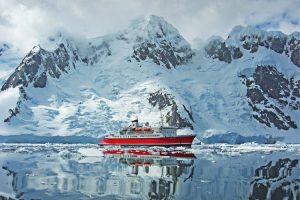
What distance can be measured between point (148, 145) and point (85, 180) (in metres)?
68.9

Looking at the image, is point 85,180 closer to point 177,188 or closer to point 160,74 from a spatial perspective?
point 177,188

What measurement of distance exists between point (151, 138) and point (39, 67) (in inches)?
3638

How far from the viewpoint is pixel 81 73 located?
646ft

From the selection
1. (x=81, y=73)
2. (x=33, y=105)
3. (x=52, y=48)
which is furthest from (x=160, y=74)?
(x=33, y=105)

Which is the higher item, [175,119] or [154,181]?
[175,119]

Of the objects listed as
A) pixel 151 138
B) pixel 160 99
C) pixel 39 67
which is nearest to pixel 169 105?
pixel 160 99

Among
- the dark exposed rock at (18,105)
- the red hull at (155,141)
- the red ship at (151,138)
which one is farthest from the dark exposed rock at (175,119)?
the dark exposed rock at (18,105)

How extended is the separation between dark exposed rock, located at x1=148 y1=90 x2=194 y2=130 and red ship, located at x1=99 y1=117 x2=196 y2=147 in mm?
51434

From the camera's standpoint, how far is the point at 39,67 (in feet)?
600

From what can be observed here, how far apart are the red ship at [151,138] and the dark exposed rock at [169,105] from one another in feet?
169

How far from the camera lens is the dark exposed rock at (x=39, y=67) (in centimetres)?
17512

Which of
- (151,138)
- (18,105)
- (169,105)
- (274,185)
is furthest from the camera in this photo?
(169,105)

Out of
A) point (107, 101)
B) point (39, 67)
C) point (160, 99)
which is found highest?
point (39, 67)

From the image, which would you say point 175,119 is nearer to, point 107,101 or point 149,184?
point 107,101
